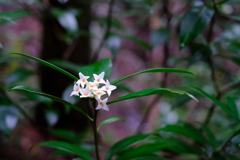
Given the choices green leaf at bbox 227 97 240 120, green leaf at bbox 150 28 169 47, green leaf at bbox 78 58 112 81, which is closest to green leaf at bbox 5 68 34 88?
green leaf at bbox 78 58 112 81

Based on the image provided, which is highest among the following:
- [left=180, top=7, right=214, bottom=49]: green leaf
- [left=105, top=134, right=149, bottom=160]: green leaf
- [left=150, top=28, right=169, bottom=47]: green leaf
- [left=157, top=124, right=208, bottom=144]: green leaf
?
[left=150, top=28, right=169, bottom=47]: green leaf

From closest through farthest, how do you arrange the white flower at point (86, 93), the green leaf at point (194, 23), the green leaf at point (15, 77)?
the white flower at point (86, 93) → the green leaf at point (194, 23) → the green leaf at point (15, 77)

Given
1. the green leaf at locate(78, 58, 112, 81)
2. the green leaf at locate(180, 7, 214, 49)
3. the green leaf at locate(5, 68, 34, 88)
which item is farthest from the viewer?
the green leaf at locate(5, 68, 34, 88)

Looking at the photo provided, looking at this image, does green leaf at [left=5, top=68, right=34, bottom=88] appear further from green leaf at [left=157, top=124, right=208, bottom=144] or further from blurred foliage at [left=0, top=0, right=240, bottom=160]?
green leaf at [left=157, top=124, right=208, bottom=144]

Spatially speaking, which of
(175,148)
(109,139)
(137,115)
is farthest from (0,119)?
(137,115)

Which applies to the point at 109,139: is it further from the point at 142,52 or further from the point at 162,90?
the point at 162,90

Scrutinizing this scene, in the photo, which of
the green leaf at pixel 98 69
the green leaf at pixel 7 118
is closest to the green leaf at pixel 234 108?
the green leaf at pixel 98 69

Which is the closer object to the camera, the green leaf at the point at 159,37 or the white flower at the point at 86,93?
the white flower at the point at 86,93

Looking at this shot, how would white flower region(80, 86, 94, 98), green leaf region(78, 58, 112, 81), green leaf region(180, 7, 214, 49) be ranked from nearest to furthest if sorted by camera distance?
white flower region(80, 86, 94, 98), green leaf region(78, 58, 112, 81), green leaf region(180, 7, 214, 49)

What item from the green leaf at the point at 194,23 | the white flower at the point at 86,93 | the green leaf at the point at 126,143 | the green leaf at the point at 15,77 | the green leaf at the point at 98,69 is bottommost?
the green leaf at the point at 126,143

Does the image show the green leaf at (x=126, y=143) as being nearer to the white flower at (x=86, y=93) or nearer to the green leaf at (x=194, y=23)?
the white flower at (x=86, y=93)
